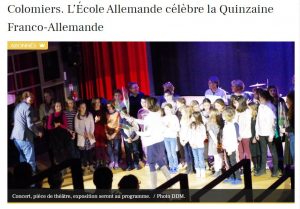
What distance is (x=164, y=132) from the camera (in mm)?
6531

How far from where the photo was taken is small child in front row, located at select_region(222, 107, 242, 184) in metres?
6.53

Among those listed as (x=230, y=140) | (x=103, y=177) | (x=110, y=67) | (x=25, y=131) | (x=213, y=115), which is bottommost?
(x=103, y=177)

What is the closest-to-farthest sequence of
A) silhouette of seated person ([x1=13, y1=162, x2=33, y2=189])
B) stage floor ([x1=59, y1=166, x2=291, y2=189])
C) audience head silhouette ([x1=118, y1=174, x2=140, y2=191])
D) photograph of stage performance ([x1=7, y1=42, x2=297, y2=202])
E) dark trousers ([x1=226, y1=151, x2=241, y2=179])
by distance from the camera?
audience head silhouette ([x1=118, y1=174, x2=140, y2=191]) → silhouette of seated person ([x1=13, y1=162, x2=33, y2=189]) → photograph of stage performance ([x1=7, y1=42, x2=297, y2=202]) → stage floor ([x1=59, y1=166, x2=291, y2=189]) → dark trousers ([x1=226, y1=151, x2=241, y2=179])

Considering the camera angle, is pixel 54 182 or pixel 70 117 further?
pixel 70 117

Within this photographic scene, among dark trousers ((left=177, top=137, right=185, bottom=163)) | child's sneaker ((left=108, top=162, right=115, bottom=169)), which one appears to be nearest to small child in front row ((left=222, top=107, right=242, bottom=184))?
dark trousers ((left=177, top=137, right=185, bottom=163))

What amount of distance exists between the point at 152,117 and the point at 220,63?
0.72 meters

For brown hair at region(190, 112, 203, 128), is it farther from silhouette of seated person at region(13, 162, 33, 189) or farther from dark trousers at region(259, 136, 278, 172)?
silhouette of seated person at region(13, 162, 33, 189)

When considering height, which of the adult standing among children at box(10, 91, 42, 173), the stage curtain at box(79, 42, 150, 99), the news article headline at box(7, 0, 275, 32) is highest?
the news article headline at box(7, 0, 275, 32)

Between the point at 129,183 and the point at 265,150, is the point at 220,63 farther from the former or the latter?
the point at 129,183

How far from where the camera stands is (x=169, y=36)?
629 centimetres

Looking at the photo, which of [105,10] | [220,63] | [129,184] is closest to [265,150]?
[220,63]

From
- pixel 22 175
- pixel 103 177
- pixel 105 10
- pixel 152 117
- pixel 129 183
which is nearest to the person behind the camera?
pixel 103 177
